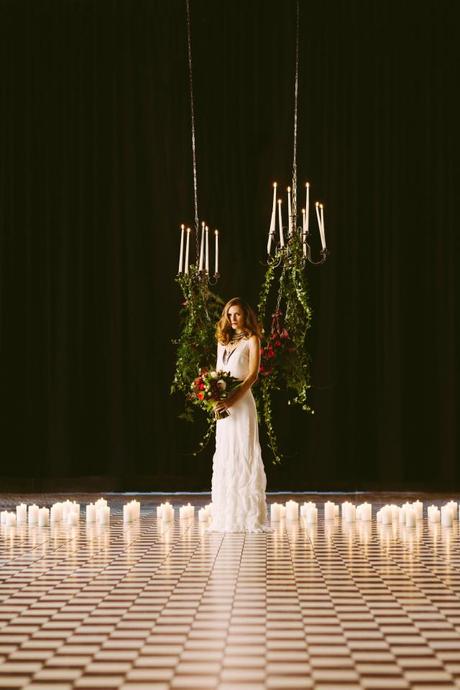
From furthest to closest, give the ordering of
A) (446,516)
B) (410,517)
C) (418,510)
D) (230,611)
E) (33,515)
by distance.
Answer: (418,510) < (33,515) < (410,517) < (446,516) < (230,611)

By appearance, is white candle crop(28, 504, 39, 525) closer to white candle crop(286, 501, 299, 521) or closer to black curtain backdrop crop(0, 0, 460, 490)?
white candle crop(286, 501, 299, 521)

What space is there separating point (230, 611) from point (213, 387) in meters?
3.79

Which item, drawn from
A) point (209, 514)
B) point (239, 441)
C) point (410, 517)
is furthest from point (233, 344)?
point (410, 517)

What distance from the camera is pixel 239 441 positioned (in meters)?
9.73

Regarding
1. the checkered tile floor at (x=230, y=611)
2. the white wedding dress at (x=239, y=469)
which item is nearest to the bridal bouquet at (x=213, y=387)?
the white wedding dress at (x=239, y=469)

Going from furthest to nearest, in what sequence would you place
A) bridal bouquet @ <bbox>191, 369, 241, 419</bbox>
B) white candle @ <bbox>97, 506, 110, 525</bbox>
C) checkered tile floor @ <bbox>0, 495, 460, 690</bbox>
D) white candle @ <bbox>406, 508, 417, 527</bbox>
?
1. white candle @ <bbox>97, 506, 110, 525</bbox>
2. white candle @ <bbox>406, 508, 417, 527</bbox>
3. bridal bouquet @ <bbox>191, 369, 241, 419</bbox>
4. checkered tile floor @ <bbox>0, 495, 460, 690</bbox>

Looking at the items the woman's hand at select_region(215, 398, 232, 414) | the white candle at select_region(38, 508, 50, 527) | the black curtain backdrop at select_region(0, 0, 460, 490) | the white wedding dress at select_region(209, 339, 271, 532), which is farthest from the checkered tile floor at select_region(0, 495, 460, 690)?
the black curtain backdrop at select_region(0, 0, 460, 490)

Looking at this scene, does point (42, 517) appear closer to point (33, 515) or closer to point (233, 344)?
point (33, 515)

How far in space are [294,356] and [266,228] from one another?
3.80 meters

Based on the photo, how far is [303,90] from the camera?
13891 millimetres

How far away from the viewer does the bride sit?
31.7 ft

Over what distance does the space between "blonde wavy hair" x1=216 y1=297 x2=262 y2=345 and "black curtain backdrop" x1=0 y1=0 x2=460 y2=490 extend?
3880 mm

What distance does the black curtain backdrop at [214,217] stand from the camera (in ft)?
44.5

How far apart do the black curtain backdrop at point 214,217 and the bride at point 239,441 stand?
384 centimetres
